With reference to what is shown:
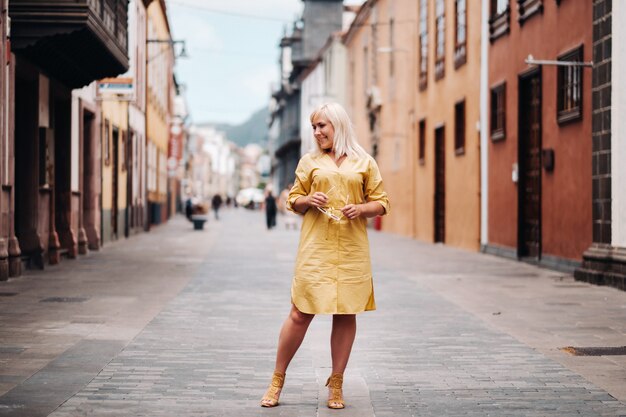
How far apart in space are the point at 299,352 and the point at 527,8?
1257 cm

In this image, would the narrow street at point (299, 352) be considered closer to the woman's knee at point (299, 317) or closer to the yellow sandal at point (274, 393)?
the yellow sandal at point (274, 393)

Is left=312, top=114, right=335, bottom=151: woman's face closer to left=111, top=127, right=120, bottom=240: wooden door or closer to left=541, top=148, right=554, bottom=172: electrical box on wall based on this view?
left=541, top=148, right=554, bottom=172: electrical box on wall

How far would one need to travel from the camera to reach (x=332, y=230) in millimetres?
5926

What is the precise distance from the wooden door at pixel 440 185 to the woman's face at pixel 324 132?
21597mm

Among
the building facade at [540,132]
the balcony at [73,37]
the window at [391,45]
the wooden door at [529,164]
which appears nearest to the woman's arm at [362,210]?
the building facade at [540,132]

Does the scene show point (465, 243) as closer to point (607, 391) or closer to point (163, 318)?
point (163, 318)

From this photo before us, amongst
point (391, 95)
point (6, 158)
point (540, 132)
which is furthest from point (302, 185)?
point (391, 95)

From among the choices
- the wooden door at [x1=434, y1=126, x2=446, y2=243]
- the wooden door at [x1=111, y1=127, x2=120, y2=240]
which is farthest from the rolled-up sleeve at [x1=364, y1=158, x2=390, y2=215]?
the wooden door at [x1=434, y1=126, x2=446, y2=243]

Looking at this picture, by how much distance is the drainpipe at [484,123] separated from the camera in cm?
2242

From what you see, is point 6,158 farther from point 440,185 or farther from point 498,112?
point 440,185

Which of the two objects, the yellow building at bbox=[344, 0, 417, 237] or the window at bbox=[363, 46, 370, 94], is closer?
the yellow building at bbox=[344, 0, 417, 237]

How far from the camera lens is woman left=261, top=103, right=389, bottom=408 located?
5.89 m

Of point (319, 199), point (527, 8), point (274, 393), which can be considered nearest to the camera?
point (319, 199)

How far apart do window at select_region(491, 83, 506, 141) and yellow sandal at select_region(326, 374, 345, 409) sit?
612 inches
